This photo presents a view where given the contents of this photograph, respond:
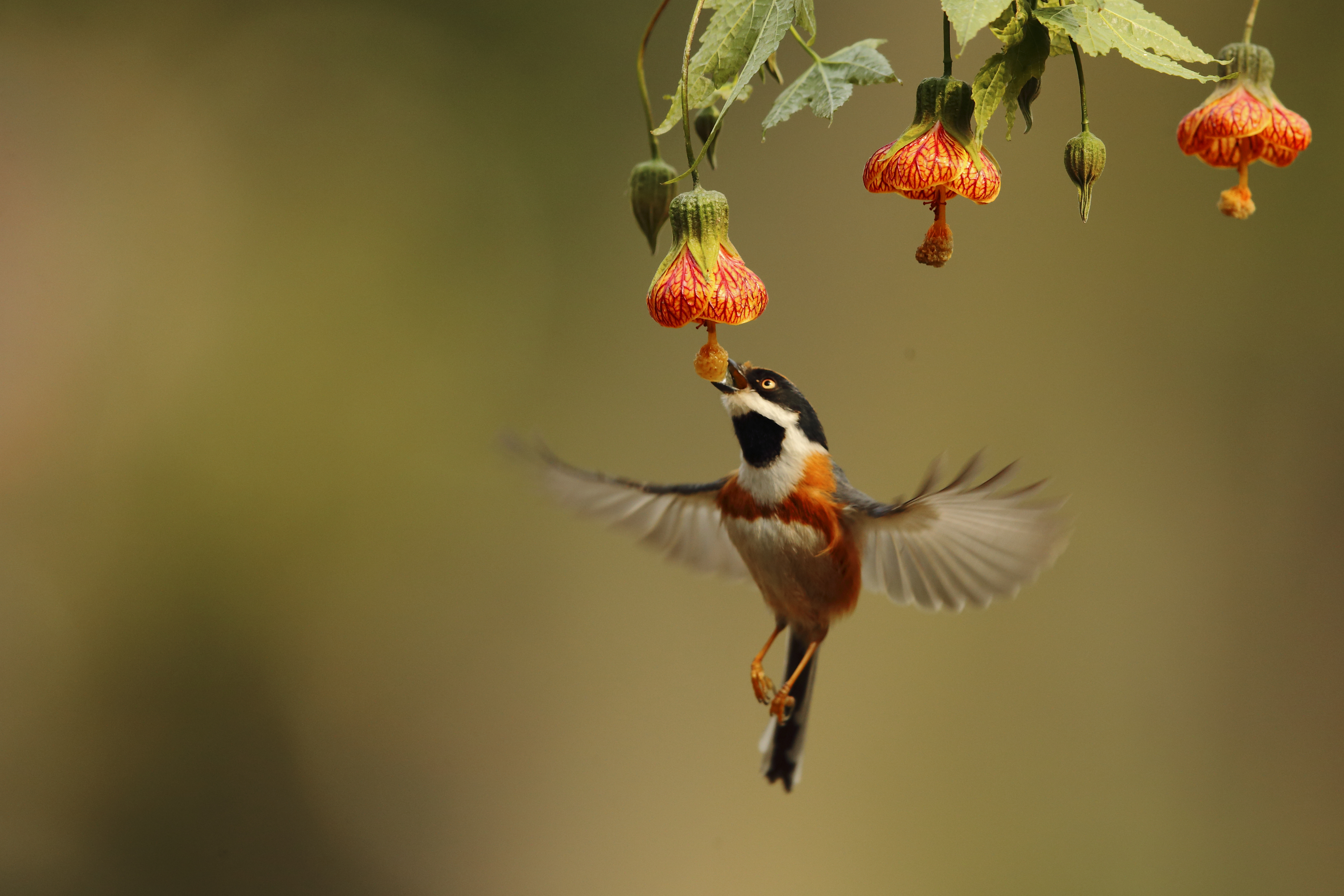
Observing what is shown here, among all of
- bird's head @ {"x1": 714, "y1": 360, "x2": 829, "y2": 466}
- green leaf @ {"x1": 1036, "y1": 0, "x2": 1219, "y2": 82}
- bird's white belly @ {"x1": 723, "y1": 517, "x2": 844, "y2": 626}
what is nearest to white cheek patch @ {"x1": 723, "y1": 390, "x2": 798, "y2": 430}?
bird's head @ {"x1": 714, "y1": 360, "x2": 829, "y2": 466}

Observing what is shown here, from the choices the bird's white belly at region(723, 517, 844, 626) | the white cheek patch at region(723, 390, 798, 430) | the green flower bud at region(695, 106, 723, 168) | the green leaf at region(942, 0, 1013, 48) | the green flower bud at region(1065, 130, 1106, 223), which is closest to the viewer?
the green leaf at region(942, 0, 1013, 48)

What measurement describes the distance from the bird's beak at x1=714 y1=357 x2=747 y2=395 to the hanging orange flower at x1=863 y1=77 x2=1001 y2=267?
0.25 m

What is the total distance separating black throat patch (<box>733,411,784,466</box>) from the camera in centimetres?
103

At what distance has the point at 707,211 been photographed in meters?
0.70

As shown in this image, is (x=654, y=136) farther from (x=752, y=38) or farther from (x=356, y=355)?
(x=356, y=355)

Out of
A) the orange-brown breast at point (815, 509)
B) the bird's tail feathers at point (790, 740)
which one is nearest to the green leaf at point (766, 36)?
the orange-brown breast at point (815, 509)

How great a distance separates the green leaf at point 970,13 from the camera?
543 mm

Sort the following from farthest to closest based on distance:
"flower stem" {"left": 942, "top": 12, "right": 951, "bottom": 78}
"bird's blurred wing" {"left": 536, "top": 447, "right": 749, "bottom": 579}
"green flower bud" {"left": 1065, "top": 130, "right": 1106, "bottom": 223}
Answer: "bird's blurred wing" {"left": 536, "top": 447, "right": 749, "bottom": 579} < "green flower bud" {"left": 1065, "top": 130, "right": 1106, "bottom": 223} < "flower stem" {"left": 942, "top": 12, "right": 951, "bottom": 78}

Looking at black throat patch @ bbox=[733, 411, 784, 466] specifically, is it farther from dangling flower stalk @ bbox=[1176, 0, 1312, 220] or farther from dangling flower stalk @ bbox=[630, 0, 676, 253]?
dangling flower stalk @ bbox=[1176, 0, 1312, 220]

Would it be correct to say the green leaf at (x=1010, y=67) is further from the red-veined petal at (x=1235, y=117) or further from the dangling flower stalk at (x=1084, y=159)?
the red-veined petal at (x=1235, y=117)

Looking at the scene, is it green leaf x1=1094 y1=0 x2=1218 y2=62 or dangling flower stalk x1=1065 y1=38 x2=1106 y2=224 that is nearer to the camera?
green leaf x1=1094 y1=0 x2=1218 y2=62

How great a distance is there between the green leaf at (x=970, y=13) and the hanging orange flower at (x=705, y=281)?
0.18 m

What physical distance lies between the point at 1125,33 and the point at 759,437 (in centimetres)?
51

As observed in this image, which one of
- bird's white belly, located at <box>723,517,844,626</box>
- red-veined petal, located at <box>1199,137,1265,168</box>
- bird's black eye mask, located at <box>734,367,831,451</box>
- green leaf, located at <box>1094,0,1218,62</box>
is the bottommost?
bird's white belly, located at <box>723,517,844,626</box>
